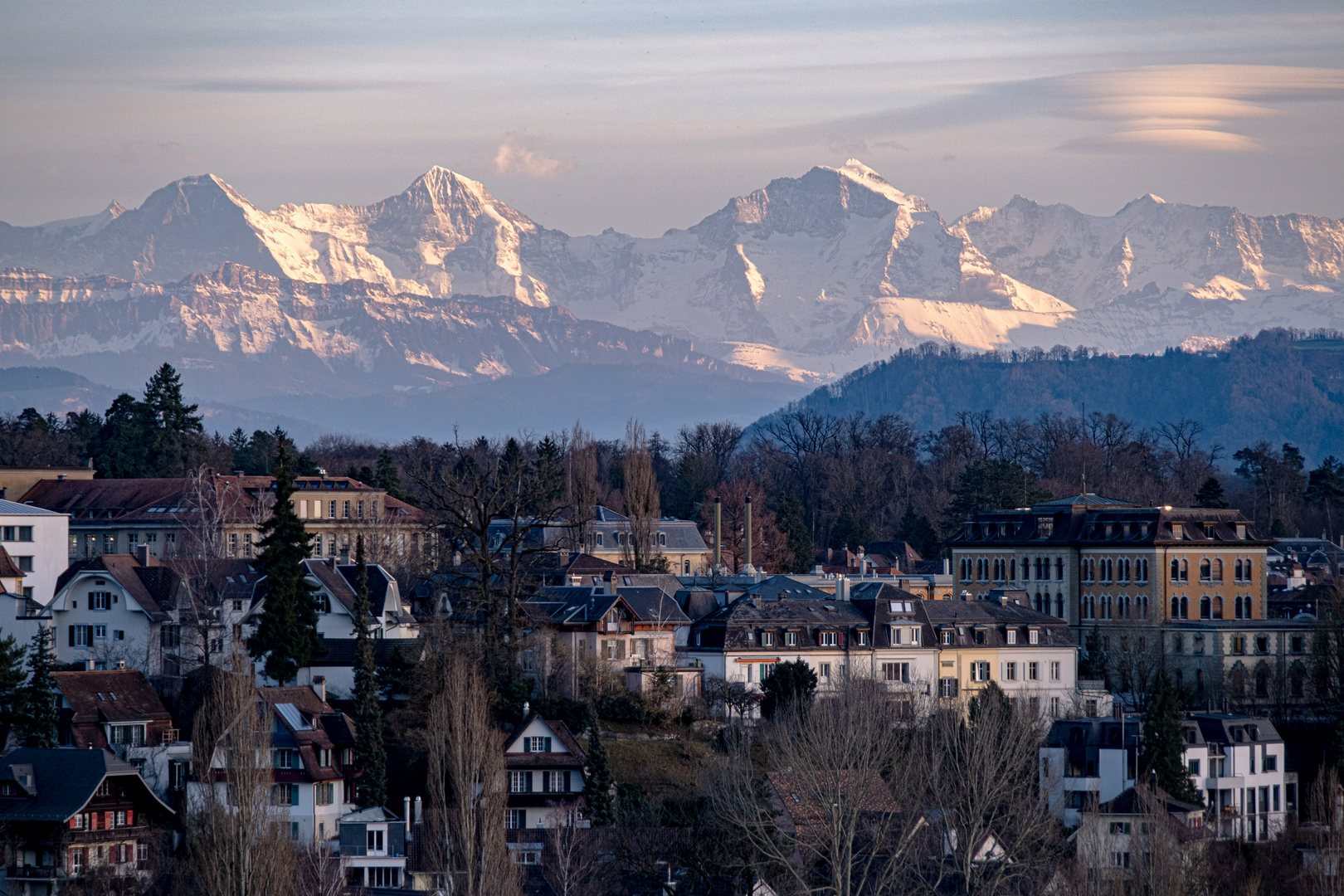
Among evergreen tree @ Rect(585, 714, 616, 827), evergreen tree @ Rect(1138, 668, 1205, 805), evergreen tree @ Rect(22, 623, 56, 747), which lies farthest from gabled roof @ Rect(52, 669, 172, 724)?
evergreen tree @ Rect(1138, 668, 1205, 805)

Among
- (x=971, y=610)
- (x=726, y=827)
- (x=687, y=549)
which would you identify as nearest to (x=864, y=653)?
(x=971, y=610)

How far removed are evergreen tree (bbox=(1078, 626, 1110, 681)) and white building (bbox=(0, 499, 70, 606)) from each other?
4602 cm

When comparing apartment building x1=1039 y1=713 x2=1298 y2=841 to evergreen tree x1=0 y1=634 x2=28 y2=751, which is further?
apartment building x1=1039 y1=713 x2=1298 y2=841

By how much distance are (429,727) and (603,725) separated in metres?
9.95

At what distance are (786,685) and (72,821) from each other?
88.1ft

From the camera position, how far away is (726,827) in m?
58.1

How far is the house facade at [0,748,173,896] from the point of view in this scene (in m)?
65.1

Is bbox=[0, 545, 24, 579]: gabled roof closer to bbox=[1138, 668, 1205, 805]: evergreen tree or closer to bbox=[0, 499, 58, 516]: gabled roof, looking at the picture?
bbox=[0, 499, 58, 516]: gabled roof

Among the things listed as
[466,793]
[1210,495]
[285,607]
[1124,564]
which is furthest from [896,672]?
[1210,495]

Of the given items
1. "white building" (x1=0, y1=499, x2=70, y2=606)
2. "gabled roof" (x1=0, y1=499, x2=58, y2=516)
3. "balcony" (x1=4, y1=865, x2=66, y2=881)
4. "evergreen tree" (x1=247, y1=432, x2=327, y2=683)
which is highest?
"gabled roof" (x1=0, y1=499, x2=58, y2=516)

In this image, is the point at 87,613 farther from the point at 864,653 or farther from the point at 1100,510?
the point at 1100,510

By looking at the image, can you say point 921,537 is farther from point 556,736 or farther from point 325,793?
point 325,793

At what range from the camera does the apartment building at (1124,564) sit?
107m

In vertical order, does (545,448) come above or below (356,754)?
above
